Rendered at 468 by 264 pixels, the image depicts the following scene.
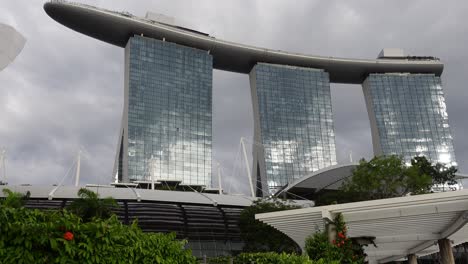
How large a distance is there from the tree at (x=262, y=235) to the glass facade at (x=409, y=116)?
81.5 meters

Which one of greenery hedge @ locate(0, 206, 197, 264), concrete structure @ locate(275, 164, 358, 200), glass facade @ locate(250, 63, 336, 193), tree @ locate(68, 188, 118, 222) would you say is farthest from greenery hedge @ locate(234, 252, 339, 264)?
glass facade @ locate(250, 63, 336, 193)

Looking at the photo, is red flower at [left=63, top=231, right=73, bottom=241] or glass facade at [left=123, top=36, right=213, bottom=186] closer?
red flower at [left=63, top=231, right=73, bottom=241]

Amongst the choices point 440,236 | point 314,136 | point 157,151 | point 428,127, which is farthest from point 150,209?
point 428,127

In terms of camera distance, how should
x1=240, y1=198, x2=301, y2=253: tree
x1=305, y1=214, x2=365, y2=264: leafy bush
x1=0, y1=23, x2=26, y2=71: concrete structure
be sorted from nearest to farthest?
x1=0, y1=23, x2=26, y2=71: concrete structure, x1=305, y1=214, x2=365, y2=264: leafy bush, x1=240, y1=198, x2=301, y2=253: tree

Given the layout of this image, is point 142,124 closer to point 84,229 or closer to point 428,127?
point 428,127

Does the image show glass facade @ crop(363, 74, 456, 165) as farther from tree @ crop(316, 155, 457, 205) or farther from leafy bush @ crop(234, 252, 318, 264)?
leafy bush @ crop(234, 252, 318, 264)

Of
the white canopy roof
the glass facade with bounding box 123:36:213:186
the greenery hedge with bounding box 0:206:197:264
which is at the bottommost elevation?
the greenery hedge with bounding box 0:206:197:264

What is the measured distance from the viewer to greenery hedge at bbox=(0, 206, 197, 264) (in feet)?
14.8

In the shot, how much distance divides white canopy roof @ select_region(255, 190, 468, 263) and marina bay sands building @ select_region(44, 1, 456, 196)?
7633 cm

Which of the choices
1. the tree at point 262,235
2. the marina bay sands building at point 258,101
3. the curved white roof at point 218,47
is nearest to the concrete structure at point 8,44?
the tree at point 262,235

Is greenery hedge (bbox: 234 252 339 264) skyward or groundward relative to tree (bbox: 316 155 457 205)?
groundward

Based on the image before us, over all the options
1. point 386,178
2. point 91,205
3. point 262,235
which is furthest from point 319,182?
point 91,205

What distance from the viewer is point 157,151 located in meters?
105

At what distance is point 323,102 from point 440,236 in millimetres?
106930
